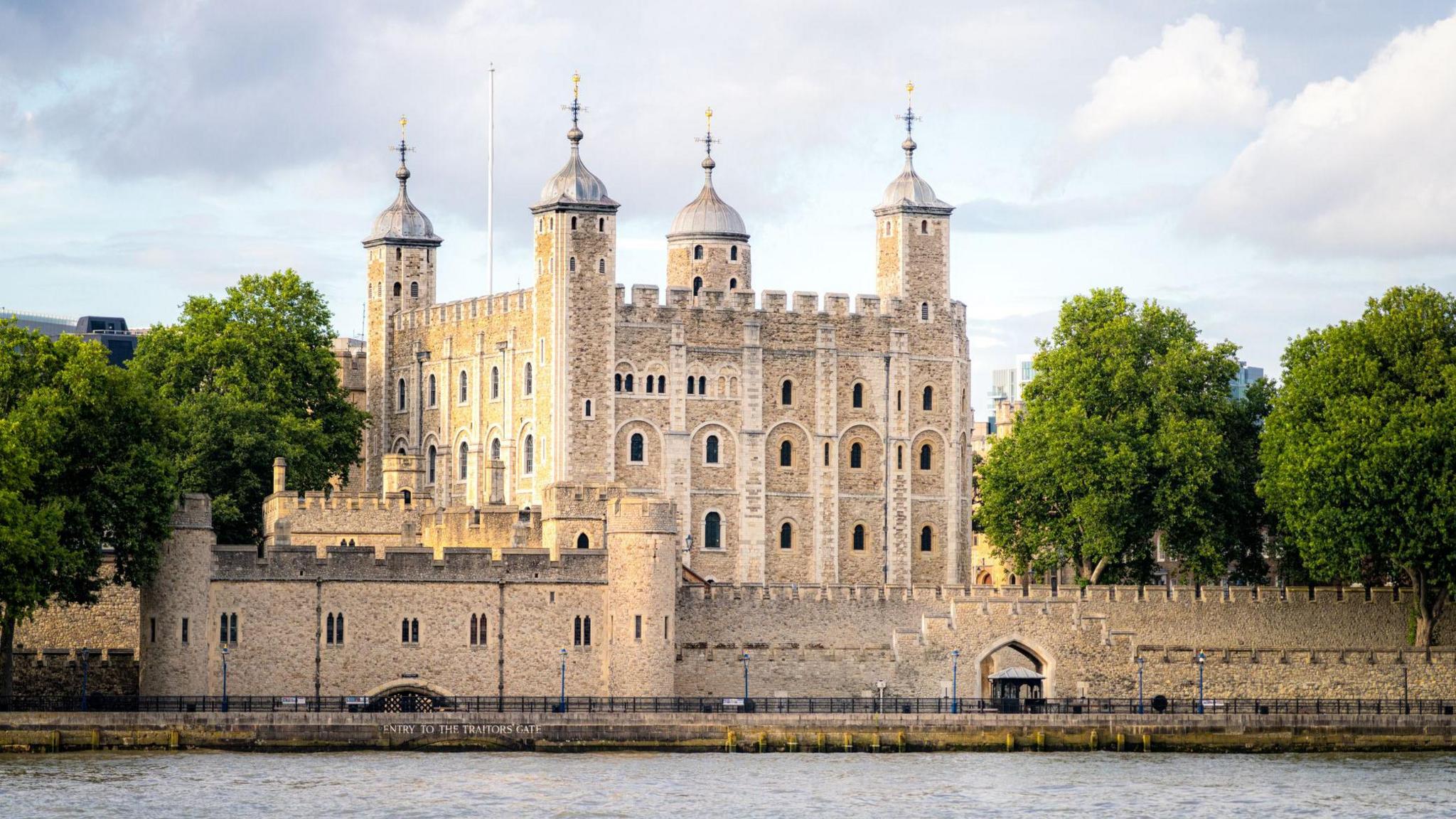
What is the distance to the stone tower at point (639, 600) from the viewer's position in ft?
251

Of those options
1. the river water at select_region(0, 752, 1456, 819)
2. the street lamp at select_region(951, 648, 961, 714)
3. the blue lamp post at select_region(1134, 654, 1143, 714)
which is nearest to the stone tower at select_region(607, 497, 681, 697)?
the river water at select_region(0, 752, 1456, 819)

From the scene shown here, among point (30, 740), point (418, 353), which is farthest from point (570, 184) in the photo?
point (30, 740)

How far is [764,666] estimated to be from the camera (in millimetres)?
80812

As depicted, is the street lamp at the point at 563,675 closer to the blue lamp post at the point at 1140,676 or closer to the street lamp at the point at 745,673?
the street lamp at the point at 745,673

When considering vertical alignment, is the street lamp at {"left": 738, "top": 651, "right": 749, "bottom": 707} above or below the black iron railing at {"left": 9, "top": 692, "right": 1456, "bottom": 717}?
above

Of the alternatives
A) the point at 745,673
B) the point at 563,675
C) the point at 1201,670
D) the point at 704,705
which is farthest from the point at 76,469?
the point at 1201,670

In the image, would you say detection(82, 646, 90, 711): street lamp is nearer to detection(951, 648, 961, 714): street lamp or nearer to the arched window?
detection(951, 648, 961, 714): street lamp

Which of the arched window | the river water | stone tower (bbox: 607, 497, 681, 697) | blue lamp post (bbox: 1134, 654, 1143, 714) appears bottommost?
the river water

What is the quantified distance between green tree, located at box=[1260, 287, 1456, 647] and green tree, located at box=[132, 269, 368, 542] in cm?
2542

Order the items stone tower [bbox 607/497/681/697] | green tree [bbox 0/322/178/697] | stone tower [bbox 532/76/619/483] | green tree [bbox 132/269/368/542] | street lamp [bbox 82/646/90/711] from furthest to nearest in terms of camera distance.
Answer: stone tower [bbox 532/76/619/483] → green tree [bbox 132/269/368/542] → stone tower [bbox 607/497/681/697] → street lamp [bbox 82/646/90/711] → green tree [bbox 0/322/178/697]

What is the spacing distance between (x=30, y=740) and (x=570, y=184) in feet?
93.1

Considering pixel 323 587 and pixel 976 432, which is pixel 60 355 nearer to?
pixel 323 587

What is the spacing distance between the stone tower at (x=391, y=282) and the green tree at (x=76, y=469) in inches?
1067

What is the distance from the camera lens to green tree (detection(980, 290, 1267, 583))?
87000 millimetres
